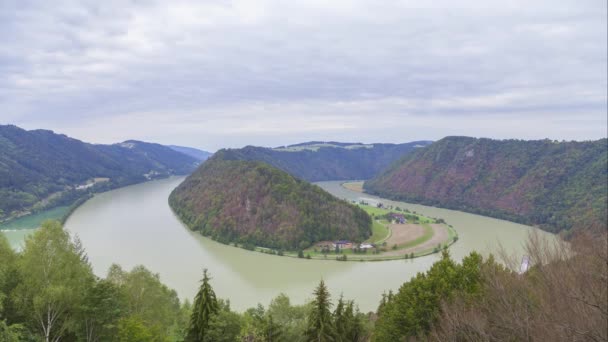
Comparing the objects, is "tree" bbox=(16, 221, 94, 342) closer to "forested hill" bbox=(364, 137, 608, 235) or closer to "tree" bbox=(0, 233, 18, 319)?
"tree" bbox=(0, 233, 18, 319)

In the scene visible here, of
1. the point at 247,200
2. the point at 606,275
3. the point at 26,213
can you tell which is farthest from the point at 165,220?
the point at 606,275

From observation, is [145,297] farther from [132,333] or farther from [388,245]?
[388,245]

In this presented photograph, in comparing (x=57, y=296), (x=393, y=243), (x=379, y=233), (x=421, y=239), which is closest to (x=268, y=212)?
(x=379, y=233)

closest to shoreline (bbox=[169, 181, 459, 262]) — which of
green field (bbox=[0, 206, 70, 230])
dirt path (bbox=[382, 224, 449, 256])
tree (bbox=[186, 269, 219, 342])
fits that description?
dirt path (bbox=[382, 224, 449, 256])

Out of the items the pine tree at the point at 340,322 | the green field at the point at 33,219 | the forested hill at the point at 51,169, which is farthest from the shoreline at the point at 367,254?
the forested hill at the point at 51,169

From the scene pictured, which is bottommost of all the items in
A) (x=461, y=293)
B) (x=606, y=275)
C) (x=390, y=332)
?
(x=390, y=332)

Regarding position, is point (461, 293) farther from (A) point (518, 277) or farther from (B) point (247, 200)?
(B) point (247, 200)
